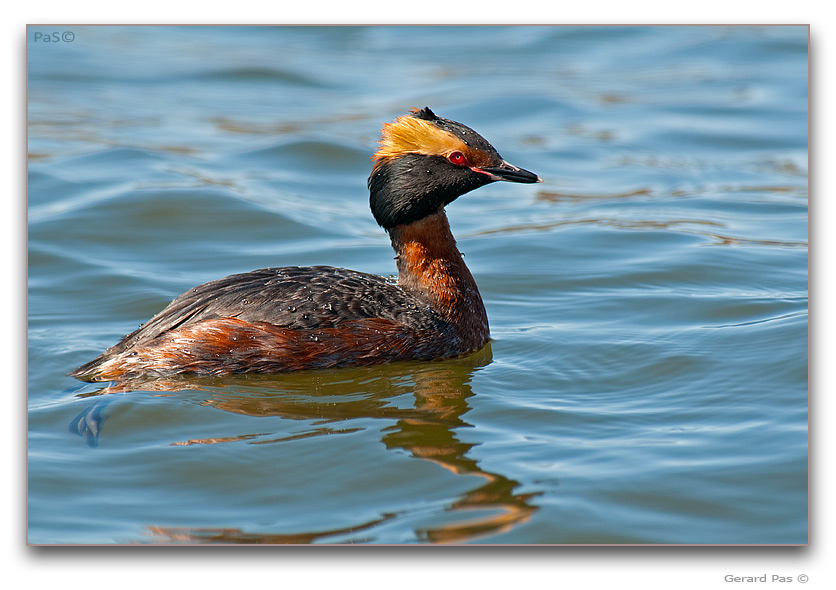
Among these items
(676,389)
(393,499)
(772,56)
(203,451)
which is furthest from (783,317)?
(772,56)

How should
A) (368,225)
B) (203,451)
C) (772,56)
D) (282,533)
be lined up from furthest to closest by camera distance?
1. (772,56)
2. (368,225)
3. (203,451)
4. (282,533)

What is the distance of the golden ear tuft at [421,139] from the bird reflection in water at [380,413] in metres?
1.52

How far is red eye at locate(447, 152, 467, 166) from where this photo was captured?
761cm

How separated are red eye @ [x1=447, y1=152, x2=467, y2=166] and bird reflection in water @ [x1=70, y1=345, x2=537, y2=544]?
1432 millimetres

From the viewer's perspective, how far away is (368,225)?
1160cm

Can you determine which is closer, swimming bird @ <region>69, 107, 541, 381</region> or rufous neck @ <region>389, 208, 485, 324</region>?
swimming bird @ <region>69, 107, 541, 381</region>

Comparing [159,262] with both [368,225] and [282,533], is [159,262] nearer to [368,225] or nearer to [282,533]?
[368,225]

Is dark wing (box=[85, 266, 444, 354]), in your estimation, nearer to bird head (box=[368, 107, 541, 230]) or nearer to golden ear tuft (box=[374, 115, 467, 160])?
bird head (box=[368, 107, 541, 230])

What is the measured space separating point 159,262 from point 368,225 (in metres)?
2.42

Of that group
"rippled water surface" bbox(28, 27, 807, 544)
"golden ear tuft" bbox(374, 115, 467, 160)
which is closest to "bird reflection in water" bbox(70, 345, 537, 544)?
"rippled water surface" bbox(28, 27, 807, 544)

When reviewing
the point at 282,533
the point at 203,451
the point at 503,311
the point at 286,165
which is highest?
the point at 286,165

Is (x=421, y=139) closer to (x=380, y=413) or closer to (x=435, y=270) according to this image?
(x=435, y=270)

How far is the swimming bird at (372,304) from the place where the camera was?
7.16 metres

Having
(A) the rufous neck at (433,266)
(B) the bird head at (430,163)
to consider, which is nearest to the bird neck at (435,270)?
(A) the rufous neck at (433,266)
